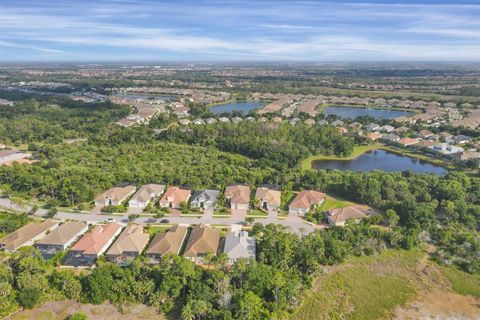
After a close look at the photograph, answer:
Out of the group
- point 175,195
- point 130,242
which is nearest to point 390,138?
point 175,195

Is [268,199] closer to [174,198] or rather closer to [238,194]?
[238,194]

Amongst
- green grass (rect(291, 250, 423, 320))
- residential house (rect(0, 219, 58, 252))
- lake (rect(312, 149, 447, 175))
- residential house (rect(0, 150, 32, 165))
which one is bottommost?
green grass (rect(291, 250, 423, 320))

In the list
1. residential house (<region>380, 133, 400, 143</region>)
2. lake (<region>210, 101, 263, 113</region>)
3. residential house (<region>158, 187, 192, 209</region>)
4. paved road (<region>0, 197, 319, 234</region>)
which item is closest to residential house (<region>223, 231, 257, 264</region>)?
paved road (<region>0, 197, 319, 234</region>)

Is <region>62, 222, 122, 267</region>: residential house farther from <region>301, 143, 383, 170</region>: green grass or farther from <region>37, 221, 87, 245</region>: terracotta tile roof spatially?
<region>301, 143, 383, 170</region>: green grass

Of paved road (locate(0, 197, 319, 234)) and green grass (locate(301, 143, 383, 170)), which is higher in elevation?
green grass (locate(301, 143, 383, 170))

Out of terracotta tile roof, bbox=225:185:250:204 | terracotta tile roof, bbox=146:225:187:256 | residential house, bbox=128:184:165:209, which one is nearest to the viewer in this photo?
terracotta tile roof, bbox=146:225:187:256

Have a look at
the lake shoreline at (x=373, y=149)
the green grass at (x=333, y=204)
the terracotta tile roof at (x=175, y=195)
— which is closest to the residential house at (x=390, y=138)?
the lake shoreline at (x=373, y=149)

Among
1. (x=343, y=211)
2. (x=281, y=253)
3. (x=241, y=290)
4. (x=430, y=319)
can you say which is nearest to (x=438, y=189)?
(x=343, y=211)
